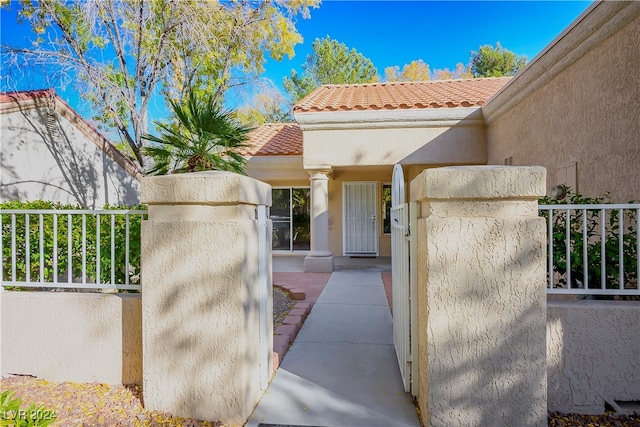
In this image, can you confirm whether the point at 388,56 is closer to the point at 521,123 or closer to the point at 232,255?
the point at 521,123

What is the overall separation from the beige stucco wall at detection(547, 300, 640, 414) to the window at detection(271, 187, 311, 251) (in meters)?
10.3

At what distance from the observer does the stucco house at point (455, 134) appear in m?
4.07

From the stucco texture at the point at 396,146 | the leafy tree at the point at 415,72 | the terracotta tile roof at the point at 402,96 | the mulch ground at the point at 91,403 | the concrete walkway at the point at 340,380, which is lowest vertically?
the mulch ground at the point at 91,403

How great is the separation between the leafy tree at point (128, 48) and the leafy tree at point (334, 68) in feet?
53.1

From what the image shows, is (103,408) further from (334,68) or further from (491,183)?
(334,68)

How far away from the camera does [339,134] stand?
8.88 meters

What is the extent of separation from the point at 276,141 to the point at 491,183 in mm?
10541

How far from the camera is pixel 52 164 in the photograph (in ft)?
27.3

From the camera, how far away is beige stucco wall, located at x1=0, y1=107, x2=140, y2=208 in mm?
7371

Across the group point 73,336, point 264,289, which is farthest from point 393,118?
point 73,336

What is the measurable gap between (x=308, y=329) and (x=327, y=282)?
10.6ft

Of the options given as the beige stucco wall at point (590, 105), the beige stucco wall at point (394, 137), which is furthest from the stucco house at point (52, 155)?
the beige stucco wall at point (590, 105)

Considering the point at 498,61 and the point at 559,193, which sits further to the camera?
the point at 498,61

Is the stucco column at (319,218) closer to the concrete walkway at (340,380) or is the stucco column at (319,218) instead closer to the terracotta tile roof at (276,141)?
the terracotta tile roof at (276,141)
